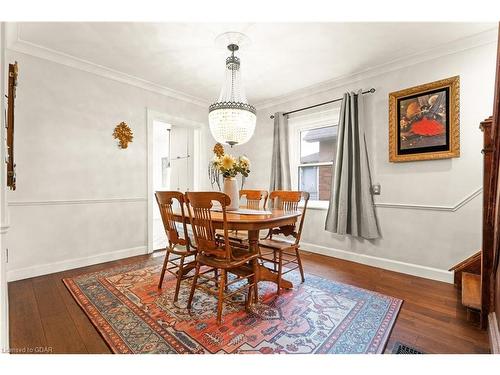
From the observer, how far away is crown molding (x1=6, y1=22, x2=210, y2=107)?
101 inches

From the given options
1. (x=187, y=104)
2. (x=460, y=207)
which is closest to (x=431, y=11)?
(x=460, y=207)

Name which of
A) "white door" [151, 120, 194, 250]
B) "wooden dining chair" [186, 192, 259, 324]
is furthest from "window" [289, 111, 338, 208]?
"wooden dining chair" [186, 192, 259, 324]

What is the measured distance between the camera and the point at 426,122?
109 inches

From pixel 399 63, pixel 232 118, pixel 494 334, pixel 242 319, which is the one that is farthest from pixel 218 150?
pixel 494 334

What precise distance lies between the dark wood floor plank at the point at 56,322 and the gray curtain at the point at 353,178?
9.74 ft

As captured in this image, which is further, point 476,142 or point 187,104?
point 187,104

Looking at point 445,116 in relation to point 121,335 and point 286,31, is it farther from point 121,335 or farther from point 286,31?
point 121,335

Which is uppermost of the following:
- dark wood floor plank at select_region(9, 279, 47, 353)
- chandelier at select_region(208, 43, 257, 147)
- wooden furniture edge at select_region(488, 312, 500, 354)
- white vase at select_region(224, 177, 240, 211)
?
chandelier at select_region(208, 43, 257, 147)

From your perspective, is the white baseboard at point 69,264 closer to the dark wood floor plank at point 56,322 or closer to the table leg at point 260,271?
the dark wood floor plank at point 56,322

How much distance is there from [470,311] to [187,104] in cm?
440

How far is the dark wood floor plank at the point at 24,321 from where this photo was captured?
5.14 ft

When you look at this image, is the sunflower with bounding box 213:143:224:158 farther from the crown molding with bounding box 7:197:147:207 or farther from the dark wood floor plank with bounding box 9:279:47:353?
the dark wood floor plank with bounding box 9:279:47:353

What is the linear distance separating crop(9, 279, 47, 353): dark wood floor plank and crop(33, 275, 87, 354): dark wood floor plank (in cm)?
3

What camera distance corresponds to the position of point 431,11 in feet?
5.32
